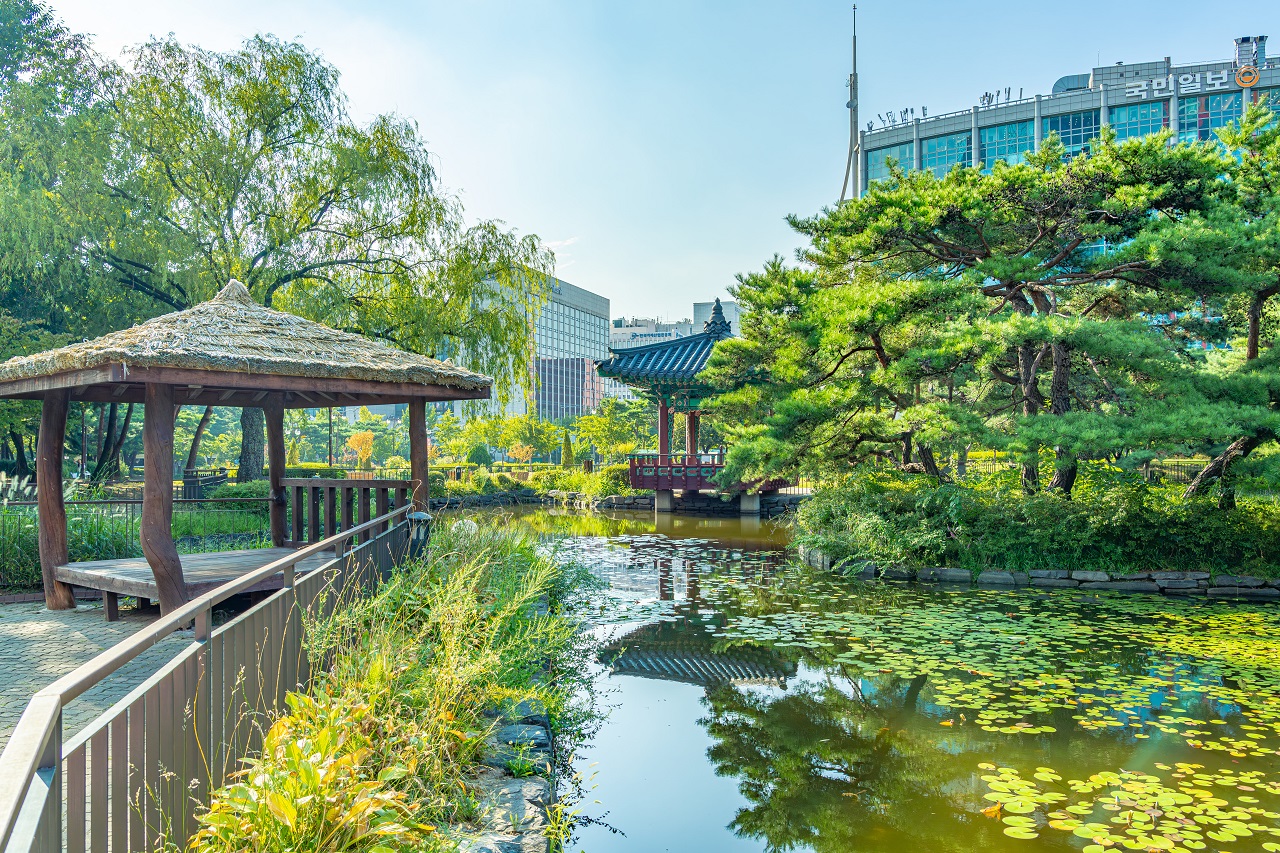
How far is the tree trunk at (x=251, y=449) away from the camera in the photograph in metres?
15.2

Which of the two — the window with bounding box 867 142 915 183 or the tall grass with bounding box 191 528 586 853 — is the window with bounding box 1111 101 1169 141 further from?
the tall grass with bounding box 191 528 586 853

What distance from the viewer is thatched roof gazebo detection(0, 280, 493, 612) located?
5031mm

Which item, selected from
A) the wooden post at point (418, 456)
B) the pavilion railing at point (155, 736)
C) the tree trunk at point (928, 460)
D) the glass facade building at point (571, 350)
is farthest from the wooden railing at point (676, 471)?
the glass facade building at point (571, 350)

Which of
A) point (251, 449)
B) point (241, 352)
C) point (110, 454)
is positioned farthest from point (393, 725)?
point (110, 454)

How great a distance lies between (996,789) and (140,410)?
3240 centimetres

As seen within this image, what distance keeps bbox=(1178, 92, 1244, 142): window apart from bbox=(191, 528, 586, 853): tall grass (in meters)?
48.8

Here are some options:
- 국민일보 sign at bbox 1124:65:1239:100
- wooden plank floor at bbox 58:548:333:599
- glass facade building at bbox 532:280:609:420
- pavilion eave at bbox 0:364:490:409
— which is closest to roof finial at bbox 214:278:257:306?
pavilion eave at bbox 0:364:490:409

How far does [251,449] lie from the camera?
15.5 meters

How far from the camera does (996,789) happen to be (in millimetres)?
4234

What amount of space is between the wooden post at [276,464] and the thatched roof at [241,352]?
1.77 m

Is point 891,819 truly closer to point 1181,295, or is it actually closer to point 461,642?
point 461,642

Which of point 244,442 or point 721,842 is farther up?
point 244,442

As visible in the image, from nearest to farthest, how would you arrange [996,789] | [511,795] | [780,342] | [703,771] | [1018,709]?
1. [511,795]
2. [996,789]
3. [703,771]
4. [1018,709]
5. [780,342]

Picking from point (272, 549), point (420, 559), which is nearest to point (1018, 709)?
point (420, 559)
